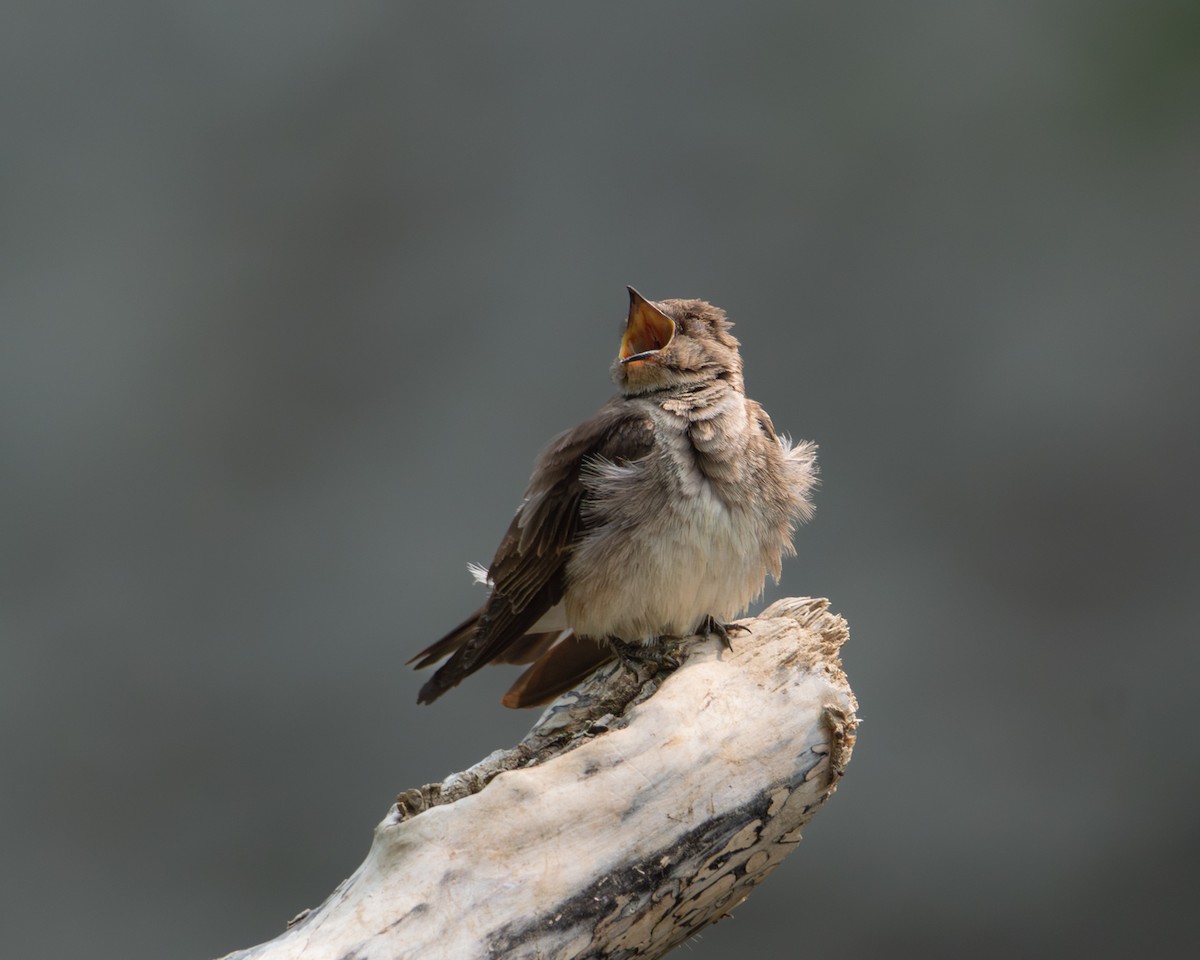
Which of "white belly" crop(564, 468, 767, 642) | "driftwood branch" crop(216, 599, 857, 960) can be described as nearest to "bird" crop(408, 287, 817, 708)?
"white belly" crop(564, 468, 767, 642)

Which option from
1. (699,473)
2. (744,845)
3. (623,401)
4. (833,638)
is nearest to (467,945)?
(744,845)

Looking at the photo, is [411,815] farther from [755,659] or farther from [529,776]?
[755,659]

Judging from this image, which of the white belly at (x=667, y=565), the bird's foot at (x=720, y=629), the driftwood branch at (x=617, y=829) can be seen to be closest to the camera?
the driftwood branch at (x=617, y=829)

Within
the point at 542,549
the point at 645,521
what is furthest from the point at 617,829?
the point at 542,549

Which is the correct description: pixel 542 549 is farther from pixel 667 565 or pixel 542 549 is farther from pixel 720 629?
pixel 720 629

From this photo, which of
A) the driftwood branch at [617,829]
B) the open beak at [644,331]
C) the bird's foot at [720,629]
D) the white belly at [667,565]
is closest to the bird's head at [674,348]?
the open beak at [644,331]

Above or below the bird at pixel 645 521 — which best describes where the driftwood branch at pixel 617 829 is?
below

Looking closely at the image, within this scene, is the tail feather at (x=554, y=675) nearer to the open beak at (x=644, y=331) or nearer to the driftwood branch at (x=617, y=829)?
the driftwood branch at (x=617, y=829)
